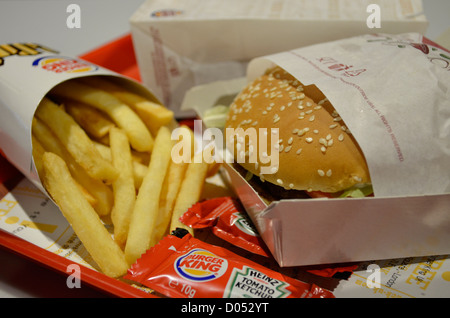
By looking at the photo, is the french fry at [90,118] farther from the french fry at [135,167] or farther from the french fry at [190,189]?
the french fry at [190,189]

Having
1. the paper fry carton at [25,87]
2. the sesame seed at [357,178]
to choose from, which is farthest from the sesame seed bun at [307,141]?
the paper fry carton at [25,87]

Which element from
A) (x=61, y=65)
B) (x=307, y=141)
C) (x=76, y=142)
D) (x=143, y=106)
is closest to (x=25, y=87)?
(x=61, y=65)

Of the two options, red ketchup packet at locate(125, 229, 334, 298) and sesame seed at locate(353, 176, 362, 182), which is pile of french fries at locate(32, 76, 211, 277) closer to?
red ketchup packet at locate(125, 229, 334, 298)

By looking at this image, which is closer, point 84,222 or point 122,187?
point 84,222

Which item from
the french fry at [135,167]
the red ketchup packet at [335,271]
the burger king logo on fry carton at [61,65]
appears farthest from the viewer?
the burger king logo on fry carton at [61,65]

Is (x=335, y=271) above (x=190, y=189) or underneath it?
underneath

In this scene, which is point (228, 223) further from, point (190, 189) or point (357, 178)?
point (357, 178)
